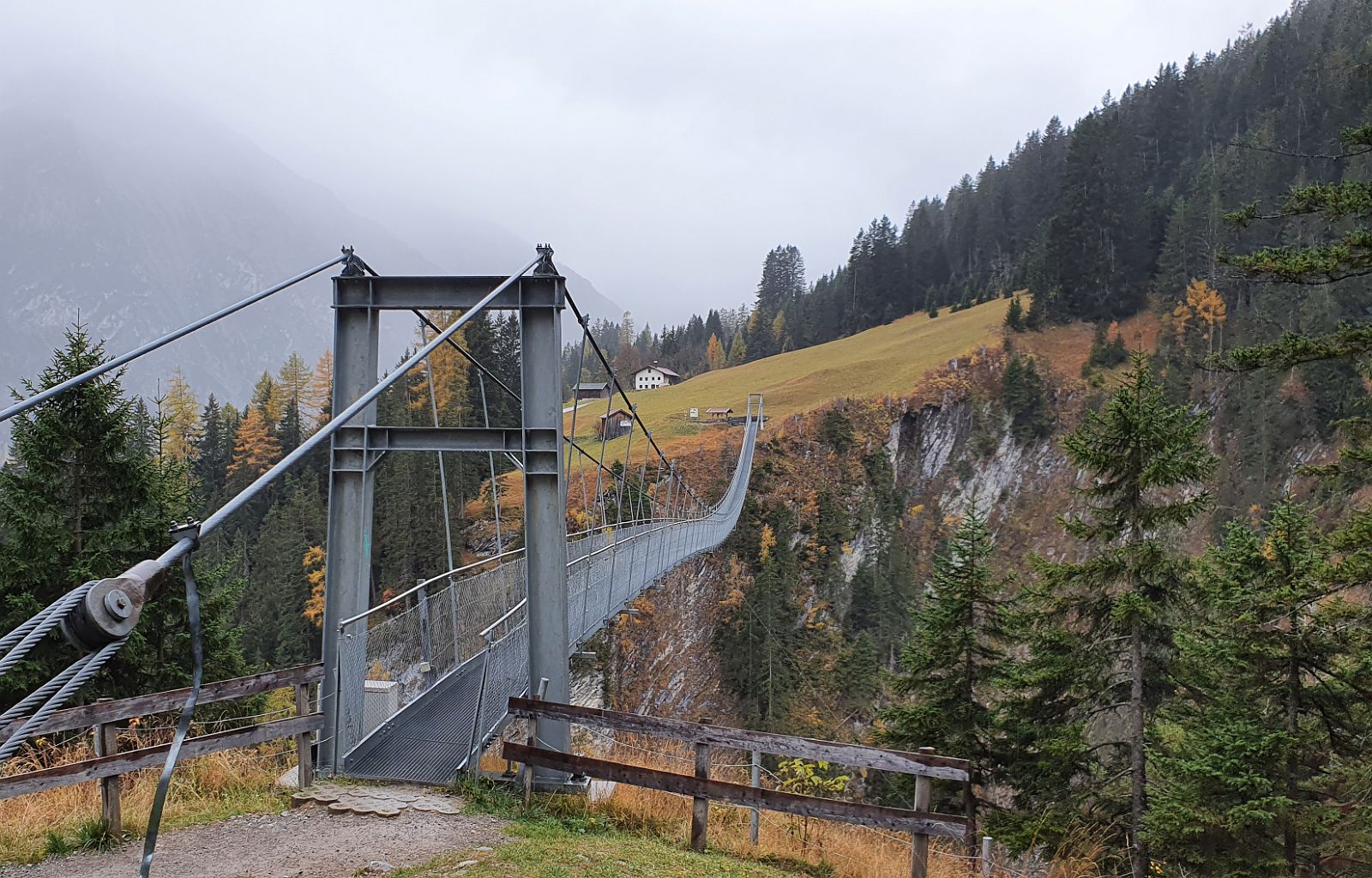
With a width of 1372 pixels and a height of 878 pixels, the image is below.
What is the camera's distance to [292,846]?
15.3 ft

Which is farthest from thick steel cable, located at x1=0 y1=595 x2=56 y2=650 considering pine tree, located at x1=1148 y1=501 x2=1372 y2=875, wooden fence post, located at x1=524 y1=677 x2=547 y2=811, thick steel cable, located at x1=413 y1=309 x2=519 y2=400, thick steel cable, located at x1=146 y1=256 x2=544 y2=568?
pine tree, located at x1=1148 y1=501 x2=1372 y2=875

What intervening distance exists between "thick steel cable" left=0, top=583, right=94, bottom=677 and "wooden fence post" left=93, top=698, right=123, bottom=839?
142 inches

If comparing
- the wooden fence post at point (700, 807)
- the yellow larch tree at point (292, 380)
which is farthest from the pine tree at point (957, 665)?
the yellow larch tree at point (292, 380)

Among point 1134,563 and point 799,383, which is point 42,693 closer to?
point 1134,563

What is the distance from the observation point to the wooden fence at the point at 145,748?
180 inches

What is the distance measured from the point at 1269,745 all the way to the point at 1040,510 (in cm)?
3686

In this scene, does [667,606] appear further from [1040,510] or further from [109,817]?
[109,817]

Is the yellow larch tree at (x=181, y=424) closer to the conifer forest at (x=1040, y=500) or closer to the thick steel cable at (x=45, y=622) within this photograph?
the conifer forest at (x=1040, y=500)

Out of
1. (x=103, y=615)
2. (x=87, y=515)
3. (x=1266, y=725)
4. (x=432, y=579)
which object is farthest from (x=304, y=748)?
(x=1266, y=725)

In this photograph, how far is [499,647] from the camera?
716 cm

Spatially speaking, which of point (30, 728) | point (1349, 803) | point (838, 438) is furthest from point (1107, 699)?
point (838, 438)

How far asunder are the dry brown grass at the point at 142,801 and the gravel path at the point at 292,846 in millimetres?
Answer: 205

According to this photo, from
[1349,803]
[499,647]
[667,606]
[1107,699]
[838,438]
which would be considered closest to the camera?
[499,647]

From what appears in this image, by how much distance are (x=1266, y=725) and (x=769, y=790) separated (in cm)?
770
